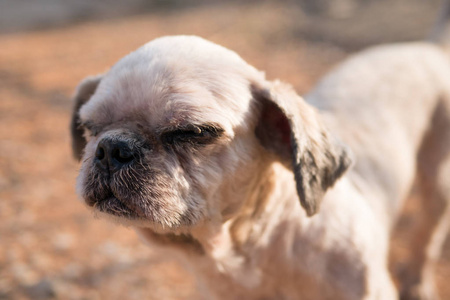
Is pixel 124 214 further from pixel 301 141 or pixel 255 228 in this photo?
pixel 301 141

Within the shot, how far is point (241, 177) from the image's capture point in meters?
2.29

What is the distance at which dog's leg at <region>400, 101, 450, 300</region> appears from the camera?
357 cm

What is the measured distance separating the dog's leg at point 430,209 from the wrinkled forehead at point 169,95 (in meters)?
1.95

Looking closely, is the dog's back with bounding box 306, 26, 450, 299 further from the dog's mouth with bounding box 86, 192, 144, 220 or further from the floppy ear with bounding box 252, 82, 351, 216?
the dog's mouth with bounding box 86, 192, 144, 220

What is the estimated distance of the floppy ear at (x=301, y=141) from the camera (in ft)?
7.38

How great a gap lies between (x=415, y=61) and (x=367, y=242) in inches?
70.6

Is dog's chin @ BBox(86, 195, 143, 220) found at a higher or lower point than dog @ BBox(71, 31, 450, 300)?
lower

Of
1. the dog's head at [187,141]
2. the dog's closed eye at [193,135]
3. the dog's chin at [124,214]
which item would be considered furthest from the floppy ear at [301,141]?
the dog's chin at [124,214]

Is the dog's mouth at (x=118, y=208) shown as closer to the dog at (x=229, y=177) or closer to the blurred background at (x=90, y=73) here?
the dog at (x=229, y=177)

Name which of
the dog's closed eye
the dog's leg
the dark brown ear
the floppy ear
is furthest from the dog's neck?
A: the dog's leg

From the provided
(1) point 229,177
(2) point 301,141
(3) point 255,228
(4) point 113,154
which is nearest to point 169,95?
(4) point 113,154

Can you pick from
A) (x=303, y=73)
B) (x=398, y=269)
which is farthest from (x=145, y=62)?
(x=303, y=73)

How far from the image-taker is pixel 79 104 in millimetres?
2832

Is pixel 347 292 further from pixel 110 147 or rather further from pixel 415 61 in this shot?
pixel 415 61
